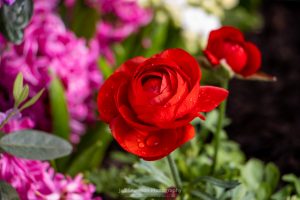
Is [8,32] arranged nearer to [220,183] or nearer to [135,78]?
[135,78]

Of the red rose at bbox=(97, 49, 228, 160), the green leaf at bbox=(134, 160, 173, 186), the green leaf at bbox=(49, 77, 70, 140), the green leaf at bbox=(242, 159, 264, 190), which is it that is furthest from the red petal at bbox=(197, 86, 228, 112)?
the green leaf at bbox=(49, 77, 70, 140)

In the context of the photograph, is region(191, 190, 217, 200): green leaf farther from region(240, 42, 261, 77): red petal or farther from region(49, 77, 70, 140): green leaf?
region(49, 77, 70, 140): green leaf

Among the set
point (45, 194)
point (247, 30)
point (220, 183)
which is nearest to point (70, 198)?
point (45, 194)

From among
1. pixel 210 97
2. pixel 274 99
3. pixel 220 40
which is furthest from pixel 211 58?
pixel 274 99

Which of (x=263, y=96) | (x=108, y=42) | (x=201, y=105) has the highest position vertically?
(x=201, y=105)

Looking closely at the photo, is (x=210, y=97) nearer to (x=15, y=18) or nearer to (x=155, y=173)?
(x=155, y=173)

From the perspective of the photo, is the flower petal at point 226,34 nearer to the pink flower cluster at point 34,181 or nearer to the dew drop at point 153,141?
the dew drop at point 153,141
